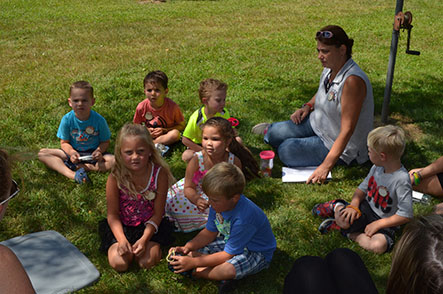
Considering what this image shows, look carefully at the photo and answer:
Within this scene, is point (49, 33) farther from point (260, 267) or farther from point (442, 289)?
point (442, 289)

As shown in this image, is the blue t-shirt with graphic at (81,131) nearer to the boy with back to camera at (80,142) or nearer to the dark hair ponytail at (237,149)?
the boy with back to camera at (80,142)

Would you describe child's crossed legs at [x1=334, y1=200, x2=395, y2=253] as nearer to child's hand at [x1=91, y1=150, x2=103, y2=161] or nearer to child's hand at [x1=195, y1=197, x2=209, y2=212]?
child's hand at [x1=195, y1=197, x2=209, y2=212]

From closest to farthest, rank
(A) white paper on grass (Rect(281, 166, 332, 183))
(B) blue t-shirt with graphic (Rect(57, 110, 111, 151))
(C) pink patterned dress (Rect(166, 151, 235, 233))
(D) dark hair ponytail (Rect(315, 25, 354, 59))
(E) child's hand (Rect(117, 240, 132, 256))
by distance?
(E) child's hand (Rect(117, 240, 132, 256))
(C) pink patterned dress (Rect(166, 151, 235, 233))
(D) dark hair ponytail (Rect(315, 25, 354, 59))
(A) white paper on grass (Rect(281, 166, 332, 183))
(B) blue t-shirt with graphic (Rect(57, 110, 111, 151))

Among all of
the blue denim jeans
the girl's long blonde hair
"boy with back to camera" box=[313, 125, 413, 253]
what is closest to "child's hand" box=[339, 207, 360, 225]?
"boy with back to camera" box=[313, 125, 413, 253]

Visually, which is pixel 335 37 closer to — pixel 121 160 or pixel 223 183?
pixel 223 183

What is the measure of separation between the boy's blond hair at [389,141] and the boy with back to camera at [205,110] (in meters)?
1.59

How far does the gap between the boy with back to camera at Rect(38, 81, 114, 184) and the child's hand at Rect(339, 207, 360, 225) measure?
2638 millimetres

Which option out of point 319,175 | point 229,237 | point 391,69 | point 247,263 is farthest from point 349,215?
point 391,69

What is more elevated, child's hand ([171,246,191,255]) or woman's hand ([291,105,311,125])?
woman's hand ([291,105,311,125])

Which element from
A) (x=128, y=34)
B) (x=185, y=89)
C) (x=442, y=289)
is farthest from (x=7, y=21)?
(x=442, y=289)

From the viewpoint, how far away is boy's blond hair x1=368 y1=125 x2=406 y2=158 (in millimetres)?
3619

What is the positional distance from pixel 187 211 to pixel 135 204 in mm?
521

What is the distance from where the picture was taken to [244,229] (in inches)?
128

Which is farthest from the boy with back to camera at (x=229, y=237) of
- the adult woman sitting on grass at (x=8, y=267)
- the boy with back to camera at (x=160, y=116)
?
the boy with back to camera at (x=160, y=116)
